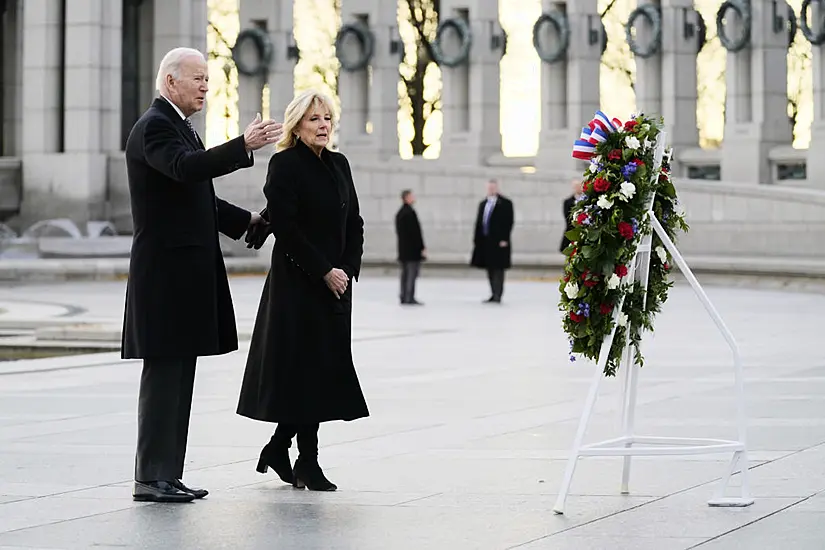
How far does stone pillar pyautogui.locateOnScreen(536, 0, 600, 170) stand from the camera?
129 ft

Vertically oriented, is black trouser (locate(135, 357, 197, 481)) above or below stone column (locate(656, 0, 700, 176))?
below

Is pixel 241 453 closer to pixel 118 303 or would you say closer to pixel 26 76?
pixel 118 303

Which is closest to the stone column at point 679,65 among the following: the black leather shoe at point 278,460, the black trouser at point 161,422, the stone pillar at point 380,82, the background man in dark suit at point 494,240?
the stone pillar at point 380,82

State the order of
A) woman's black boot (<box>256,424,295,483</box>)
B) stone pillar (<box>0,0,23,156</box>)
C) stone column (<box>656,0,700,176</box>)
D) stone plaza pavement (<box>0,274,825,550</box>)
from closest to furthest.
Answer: stone plaza pavement (<box>0,274,825,550</box>) → woman's black boot (<box>256,424,295,483</box>) → stone column (<box>656,0,700,176</box>) → stone pillar (<box>0,0,23,156</box>)

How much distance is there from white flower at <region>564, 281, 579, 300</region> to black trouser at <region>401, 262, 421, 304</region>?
54.6 ft

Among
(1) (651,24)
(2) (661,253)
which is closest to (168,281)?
(2) (661,253)

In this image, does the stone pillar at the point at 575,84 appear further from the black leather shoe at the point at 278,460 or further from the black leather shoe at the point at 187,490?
the black leather shoe at the point at 187,490

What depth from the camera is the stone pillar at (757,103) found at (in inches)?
1420

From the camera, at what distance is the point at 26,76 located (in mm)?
38188

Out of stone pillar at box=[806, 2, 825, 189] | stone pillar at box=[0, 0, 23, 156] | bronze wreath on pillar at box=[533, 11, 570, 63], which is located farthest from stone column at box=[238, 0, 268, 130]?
stone pillar at box=[806, 2, 825, 189]

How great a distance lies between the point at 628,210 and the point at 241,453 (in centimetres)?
293

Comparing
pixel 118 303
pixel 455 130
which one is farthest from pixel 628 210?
pixel 455 130

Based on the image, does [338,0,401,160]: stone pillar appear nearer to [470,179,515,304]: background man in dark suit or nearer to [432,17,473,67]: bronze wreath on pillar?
[432,17,473,67]: bronze wreath on pillar

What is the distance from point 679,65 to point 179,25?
35.2ft
